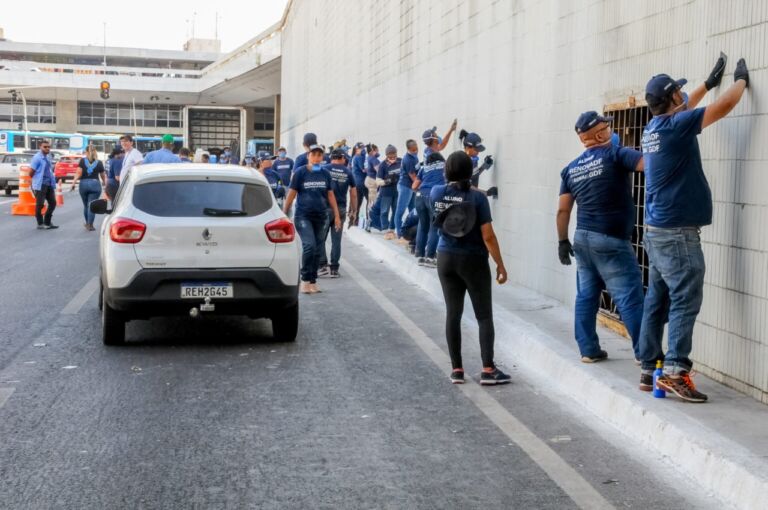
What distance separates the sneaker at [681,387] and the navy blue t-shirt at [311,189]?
6639 millimetres

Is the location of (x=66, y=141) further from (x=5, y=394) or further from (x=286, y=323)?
Result: (x=5, y=394)

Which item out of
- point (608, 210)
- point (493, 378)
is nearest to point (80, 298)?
point (493, 378)

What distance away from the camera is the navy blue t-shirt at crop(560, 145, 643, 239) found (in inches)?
294

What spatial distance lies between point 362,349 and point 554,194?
3228 mm

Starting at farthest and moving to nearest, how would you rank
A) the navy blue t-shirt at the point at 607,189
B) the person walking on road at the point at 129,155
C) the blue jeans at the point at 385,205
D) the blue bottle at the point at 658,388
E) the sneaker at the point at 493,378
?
1. the blue jeans at the point at 385,205
2. the person walking on road at the point at 129,155
3. the sneaker at the point at 493,378
4. the navy blue t-shirt at the point at 607,189
5. the blue bottle at the point at 658,388

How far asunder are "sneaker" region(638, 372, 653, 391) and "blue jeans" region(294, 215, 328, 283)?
624 centimetres

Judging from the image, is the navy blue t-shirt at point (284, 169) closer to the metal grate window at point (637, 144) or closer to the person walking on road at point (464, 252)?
the metal grate window at point (637, 144)

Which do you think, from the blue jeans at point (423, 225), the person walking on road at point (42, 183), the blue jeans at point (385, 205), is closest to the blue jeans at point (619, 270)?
the blue jeans at point (423, 225)

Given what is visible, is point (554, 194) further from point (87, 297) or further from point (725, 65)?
point (87, 297)

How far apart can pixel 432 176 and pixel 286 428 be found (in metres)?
9.00

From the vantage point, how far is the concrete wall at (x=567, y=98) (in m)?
6.80

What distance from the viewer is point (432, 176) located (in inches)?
593

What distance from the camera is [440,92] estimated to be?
18312 mm

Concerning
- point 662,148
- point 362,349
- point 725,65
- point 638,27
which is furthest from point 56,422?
point 638,27
